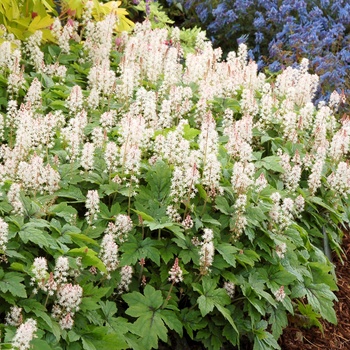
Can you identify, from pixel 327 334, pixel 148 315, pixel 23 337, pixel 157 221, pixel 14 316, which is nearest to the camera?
pixel 23 337

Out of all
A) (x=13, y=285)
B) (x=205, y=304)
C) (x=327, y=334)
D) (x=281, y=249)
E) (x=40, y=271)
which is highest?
(x=281, y=249)

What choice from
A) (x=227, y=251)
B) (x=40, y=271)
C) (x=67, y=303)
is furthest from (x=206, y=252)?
(x=40, y=271)

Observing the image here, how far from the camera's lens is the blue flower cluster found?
27.8 feet

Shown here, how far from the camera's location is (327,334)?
5.15 metres

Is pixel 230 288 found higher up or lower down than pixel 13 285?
higher up

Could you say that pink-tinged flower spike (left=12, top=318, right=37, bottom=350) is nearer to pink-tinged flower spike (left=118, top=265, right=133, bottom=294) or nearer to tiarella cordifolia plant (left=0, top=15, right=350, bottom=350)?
tiarella cordifolia plant (left=0, top=15, right=350, bottom=350)

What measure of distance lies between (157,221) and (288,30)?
5.69 m

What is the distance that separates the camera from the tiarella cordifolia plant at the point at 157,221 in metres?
3.65

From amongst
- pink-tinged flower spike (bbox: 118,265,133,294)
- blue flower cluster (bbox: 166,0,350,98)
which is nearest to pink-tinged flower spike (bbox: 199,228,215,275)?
pink-tinged flower spike (bbox: 118,265,133,294)

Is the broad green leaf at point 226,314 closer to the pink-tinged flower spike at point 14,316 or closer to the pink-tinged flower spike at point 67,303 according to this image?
the pink-tinged flower spike at point 67,303

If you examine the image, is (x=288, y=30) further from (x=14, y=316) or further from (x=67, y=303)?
(x=14, y=316)

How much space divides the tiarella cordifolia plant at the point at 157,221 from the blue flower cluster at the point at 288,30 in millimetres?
2731

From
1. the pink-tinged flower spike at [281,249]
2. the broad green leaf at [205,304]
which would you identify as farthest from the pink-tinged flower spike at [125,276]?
the pink-tinged flower spike at [281,249]

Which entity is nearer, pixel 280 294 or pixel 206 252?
pixel 206 252
